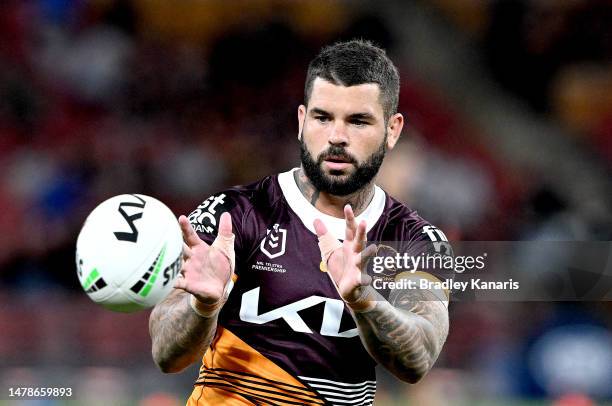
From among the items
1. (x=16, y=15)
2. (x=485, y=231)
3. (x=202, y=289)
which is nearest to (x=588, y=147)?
(x=485, y=231)

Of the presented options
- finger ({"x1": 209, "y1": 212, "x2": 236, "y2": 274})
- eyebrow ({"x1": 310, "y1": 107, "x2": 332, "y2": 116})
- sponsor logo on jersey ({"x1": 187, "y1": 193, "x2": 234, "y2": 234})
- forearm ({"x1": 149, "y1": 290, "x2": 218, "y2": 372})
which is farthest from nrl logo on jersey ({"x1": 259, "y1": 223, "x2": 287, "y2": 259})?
eyebrow ({"x1": 310, "y1": 107, "x2": 332, "y2": 116})

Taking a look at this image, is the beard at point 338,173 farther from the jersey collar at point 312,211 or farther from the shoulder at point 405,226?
the shoulder at point 405,226

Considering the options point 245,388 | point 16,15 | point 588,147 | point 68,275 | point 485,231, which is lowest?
point 245,388

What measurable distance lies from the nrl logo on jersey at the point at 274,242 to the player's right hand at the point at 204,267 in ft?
1.31

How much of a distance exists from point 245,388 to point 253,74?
769 cm

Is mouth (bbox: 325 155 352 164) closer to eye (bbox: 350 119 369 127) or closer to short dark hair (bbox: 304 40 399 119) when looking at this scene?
eye (bbox: 350 119 369 127)

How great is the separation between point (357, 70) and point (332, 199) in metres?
0.65

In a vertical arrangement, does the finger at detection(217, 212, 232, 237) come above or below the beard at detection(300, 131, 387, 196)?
below

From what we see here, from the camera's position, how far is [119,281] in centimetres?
384

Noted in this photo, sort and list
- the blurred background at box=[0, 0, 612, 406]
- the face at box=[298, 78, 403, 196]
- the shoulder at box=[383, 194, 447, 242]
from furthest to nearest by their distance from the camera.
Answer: the blurred background at box=[0, 0, 612, 406]
the shoulder at box=[383, 194, 447, 242]
the face at box=[298, 78, 403, 196]

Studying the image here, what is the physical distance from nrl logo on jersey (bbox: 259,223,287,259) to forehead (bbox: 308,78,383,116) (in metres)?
0.62

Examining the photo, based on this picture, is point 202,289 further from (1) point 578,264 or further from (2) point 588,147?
(2) point 588,147

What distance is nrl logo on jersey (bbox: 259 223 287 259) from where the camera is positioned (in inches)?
179

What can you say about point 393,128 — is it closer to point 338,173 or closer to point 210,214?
point 338,173
